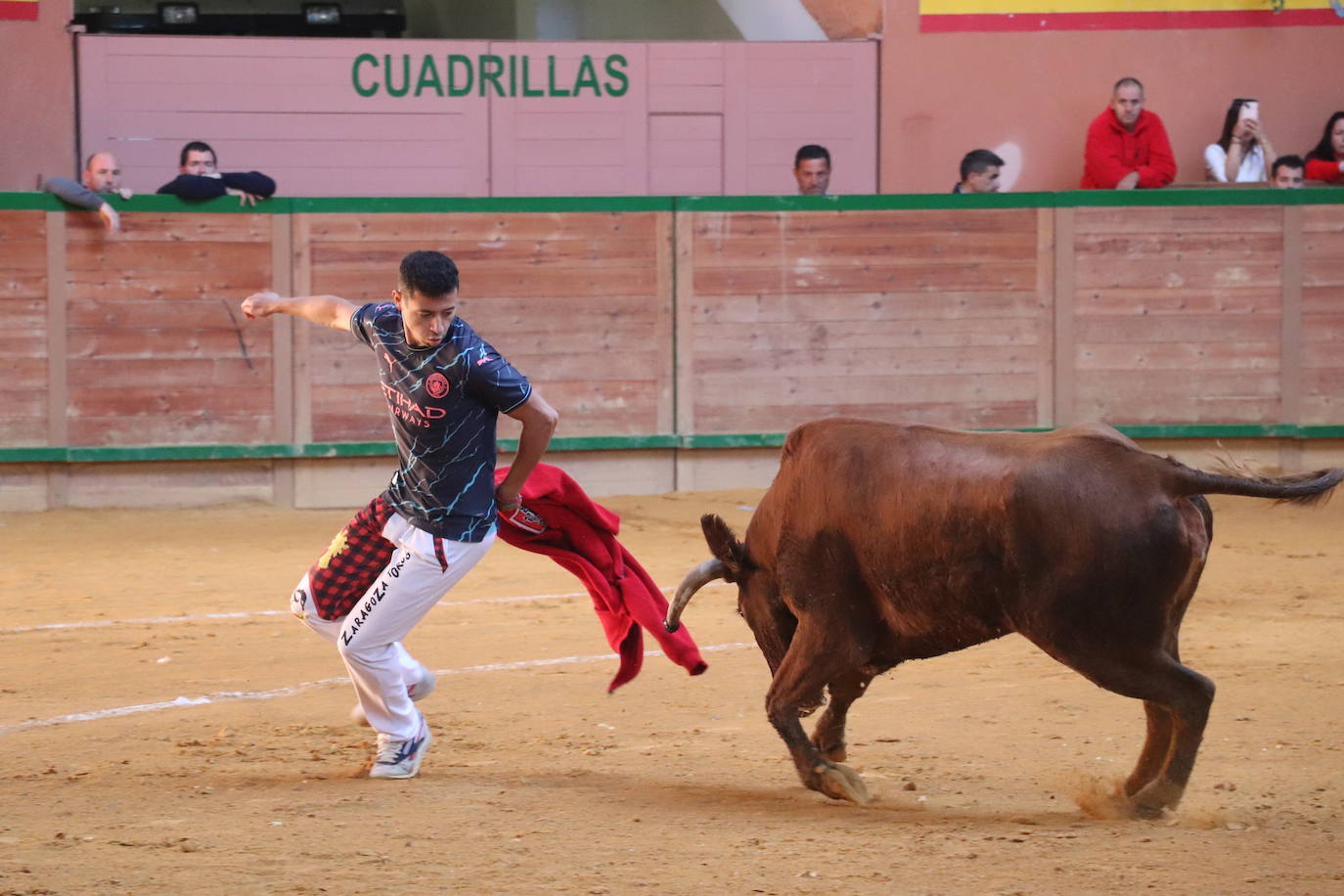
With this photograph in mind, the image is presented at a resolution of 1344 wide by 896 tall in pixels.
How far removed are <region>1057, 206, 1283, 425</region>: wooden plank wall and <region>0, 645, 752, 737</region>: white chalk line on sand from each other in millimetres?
5549

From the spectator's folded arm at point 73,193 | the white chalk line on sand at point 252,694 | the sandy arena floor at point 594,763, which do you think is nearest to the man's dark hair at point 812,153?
the sandy arena floor at point 594,763

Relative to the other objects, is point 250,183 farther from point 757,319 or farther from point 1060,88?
point 1060,88

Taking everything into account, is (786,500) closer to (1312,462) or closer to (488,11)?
(1312,462)

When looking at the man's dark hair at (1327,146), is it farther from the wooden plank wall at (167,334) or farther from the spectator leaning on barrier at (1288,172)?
the wooden plank wall at (167,334)

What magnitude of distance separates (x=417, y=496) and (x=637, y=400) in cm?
686

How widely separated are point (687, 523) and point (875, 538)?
241 inches

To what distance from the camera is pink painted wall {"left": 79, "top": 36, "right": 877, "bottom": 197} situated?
13102 millimetres

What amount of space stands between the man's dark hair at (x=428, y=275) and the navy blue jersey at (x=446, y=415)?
22 cm

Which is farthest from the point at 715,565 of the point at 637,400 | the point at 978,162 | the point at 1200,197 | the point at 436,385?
the point at 1200,197

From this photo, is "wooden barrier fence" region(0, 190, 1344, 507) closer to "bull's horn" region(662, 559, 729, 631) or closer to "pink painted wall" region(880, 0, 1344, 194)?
"pink painted wall" region(880, 0, 1344, 194)

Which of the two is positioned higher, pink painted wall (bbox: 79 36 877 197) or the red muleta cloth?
pink painted wall (bbox: 79 36 877 197)

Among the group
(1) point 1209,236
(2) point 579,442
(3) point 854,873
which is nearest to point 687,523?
(2) point 579,442

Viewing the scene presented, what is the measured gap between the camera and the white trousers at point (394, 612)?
5.05 metres

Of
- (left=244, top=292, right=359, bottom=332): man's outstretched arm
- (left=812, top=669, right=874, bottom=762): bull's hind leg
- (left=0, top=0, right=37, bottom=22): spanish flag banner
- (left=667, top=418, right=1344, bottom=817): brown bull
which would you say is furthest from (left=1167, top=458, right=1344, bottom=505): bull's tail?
(left=0, top=0, right=37, bottom=22): spanish flag banner
